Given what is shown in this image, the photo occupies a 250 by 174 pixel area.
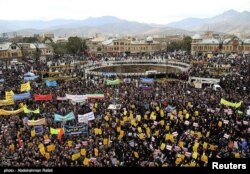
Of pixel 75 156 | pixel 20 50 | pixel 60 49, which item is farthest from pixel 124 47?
pixel 75 156

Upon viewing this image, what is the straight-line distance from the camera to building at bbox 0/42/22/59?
86.6 m

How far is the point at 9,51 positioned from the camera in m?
87.2

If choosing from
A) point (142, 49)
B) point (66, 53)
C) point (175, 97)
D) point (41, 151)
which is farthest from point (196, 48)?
point (41, 151)

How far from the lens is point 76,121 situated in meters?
25.6

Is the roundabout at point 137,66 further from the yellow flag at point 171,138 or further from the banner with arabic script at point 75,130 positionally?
the yellow flag at point 171,138

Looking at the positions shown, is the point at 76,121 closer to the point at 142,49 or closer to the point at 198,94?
the point at 198,94

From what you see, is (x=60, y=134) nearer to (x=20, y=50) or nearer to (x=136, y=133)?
(x=136, y=133)

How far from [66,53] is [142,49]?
2439 centimetres

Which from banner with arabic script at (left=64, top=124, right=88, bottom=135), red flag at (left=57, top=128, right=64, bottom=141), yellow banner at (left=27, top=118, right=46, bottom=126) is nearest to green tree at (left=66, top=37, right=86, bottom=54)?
yellow banner at (left=27, top=118, right=46, bottom=126)

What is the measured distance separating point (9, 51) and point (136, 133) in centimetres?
7127

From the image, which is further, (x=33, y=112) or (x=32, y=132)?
(x=33, y=112)

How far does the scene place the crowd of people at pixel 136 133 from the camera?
62.2ft

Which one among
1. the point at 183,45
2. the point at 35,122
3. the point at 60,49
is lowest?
the point at 35,122

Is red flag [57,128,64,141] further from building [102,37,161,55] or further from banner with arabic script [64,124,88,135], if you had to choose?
building [102,37,161,55]
